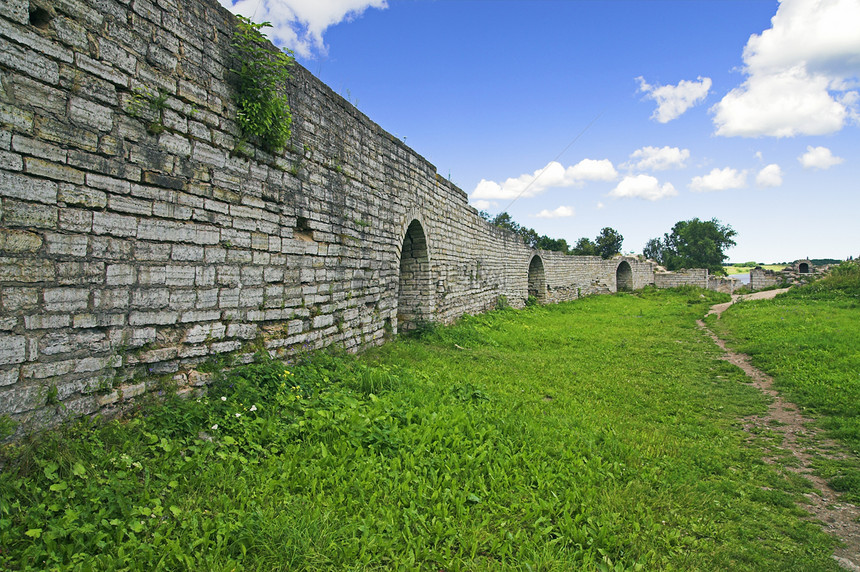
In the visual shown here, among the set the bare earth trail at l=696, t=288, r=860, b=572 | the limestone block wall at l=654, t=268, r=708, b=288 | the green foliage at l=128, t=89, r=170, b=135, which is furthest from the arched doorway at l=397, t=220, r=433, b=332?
the limestone block wall at l=654, t=268, r=708, b=288

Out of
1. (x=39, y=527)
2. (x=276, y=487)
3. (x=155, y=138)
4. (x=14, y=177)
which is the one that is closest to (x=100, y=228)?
(x=14, y=177)

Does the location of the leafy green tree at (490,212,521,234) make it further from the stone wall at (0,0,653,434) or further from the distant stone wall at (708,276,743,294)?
the stone wall at (0,0,653,434)

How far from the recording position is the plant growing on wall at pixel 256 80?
448 cm

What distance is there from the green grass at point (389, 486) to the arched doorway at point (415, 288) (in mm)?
3835

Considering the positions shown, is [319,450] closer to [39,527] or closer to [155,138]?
[39,527]

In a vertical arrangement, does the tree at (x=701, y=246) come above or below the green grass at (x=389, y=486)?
above

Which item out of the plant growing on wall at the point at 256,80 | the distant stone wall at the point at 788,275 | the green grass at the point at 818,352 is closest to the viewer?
the plant growing on wall at the point at 256,80

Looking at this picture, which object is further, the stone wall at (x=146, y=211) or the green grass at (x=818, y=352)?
the green grass at (x=818, y=352)

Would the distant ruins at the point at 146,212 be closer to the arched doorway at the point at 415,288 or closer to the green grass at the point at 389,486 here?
the green grass at the point at 389,486

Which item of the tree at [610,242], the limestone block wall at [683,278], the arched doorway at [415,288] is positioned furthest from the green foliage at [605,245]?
the arched doorway at [415,288]

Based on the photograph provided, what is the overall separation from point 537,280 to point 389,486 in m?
18.3

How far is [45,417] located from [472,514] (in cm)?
295

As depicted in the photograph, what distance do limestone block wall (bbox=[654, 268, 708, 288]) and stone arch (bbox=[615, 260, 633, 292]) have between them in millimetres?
2381

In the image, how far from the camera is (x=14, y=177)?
2779 millimetres
